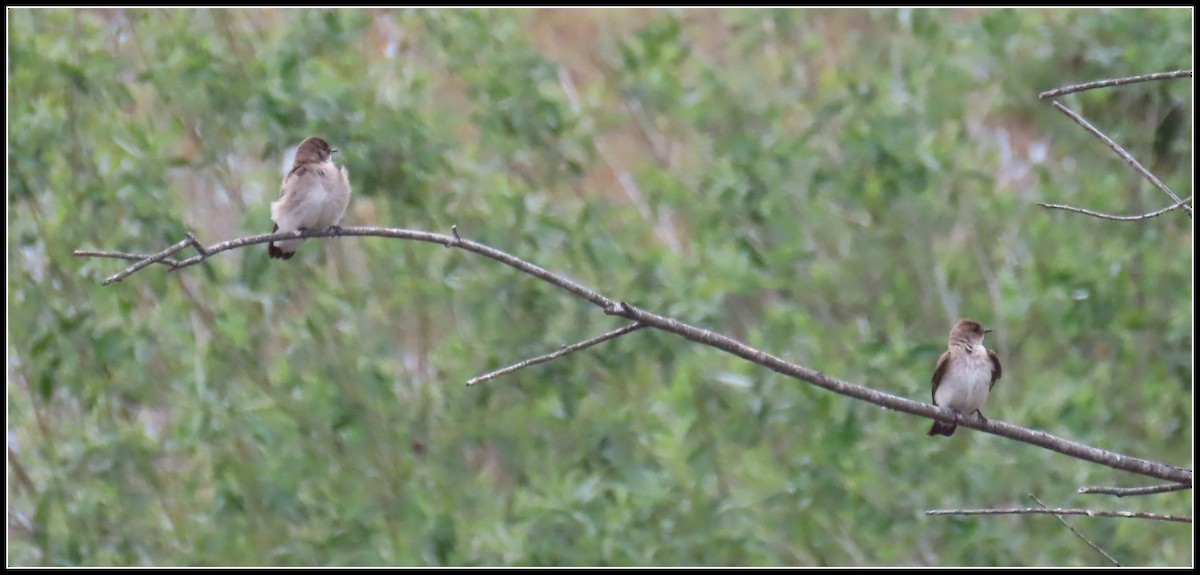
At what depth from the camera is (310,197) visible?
6.14m

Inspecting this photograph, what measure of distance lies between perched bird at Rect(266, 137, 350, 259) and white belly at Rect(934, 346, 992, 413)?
8.99 ft

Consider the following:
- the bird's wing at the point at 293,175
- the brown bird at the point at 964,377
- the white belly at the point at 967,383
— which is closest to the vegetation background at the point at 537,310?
the bird's wing at the point at 293,175

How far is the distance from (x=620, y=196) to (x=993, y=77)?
10.3 ft

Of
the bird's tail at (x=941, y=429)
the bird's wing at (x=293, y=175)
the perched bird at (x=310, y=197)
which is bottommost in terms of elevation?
the bird's tail at (x=941, y=429)

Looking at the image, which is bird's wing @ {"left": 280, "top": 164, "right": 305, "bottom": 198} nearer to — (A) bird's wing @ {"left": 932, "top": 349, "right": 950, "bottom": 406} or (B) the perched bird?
(B) the perched bird

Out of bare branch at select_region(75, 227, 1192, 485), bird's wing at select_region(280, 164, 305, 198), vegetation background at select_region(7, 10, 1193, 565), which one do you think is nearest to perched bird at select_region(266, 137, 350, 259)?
bird's wing at select_region(280, 164, 305, 198)

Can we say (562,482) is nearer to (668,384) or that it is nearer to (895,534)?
(668,384)

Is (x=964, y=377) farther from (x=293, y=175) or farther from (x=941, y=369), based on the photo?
(x=293, y=175)

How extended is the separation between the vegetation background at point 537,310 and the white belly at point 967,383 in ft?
5.22

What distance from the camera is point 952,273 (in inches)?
343

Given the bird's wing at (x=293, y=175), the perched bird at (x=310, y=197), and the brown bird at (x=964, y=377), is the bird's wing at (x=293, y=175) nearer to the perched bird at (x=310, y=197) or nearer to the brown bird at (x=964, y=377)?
the perched bird at (x=310, y=197)

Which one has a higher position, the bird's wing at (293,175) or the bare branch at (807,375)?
the bird's wing at (293,175)

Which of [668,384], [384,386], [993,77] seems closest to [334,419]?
[384,386]

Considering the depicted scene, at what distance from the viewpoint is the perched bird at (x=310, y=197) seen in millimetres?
6152
